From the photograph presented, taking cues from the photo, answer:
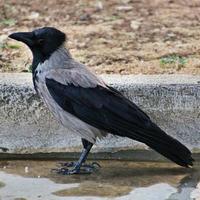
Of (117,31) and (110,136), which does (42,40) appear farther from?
(117,31)

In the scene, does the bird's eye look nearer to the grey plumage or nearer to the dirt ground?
the grey plumage

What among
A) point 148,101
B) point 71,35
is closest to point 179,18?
point 71,35

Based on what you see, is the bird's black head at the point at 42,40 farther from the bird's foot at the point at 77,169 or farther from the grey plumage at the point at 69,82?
the bird's foot at the point at 77,169

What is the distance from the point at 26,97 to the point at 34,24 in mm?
2609

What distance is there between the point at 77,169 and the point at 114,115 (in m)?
0.50

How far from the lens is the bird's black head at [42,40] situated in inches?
232

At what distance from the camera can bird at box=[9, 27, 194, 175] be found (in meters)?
Result: 5.62

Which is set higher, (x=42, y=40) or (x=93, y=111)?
(x=42, y=40)

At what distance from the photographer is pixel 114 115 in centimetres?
563

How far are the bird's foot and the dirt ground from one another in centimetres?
133

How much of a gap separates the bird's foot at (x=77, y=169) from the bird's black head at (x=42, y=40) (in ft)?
2.52

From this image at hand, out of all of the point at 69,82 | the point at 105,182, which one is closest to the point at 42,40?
the point at 69,82

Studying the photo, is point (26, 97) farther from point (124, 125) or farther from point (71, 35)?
point (71, 35)

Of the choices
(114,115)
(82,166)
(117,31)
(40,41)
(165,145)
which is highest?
(40,41)
